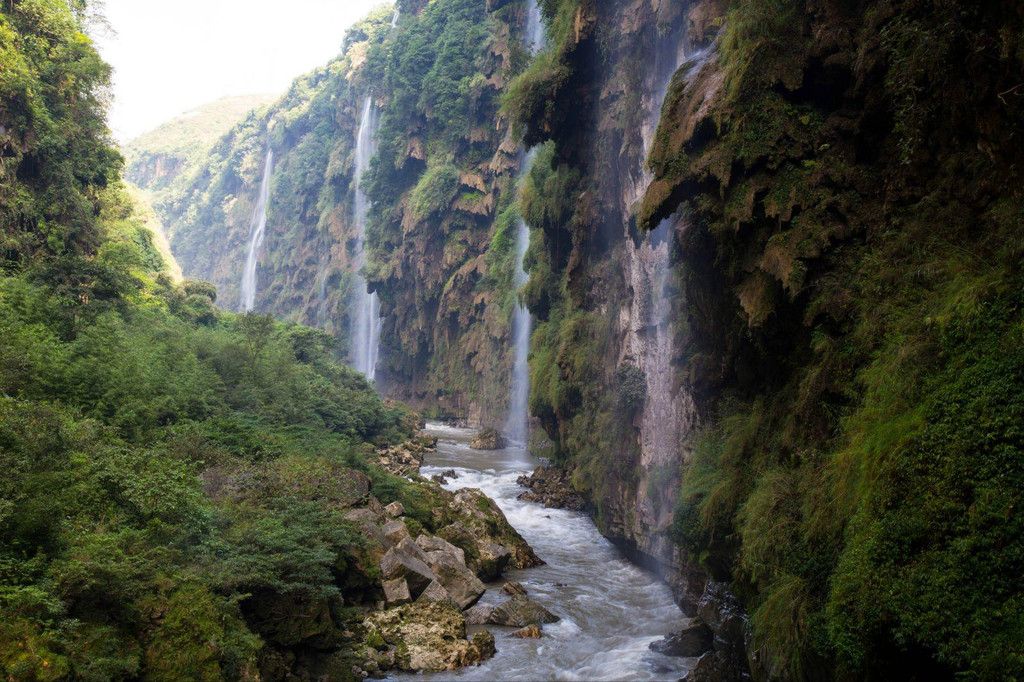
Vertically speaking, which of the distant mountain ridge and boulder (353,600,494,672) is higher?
the distant mountain ridge

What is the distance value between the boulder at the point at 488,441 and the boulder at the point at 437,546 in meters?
19.0

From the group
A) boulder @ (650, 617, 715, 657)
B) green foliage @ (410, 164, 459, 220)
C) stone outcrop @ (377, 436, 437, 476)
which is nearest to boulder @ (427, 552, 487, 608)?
boulder @ (650, 617, 715, 657)

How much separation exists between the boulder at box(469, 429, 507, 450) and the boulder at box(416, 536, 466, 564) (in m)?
19.0

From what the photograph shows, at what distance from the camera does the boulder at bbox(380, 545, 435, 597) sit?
12.0m

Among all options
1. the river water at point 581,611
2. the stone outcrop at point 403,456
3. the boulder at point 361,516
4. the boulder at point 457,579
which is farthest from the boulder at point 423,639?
the stone outcrop at point 403,456

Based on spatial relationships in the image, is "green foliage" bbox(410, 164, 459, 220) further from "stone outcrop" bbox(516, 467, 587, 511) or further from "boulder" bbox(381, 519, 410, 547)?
"boulder" bbox(381, 519, 410, 547)

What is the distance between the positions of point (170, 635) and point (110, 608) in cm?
73

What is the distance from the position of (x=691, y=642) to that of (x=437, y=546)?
5922mm

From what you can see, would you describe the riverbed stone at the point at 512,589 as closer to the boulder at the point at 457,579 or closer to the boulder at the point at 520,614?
the boulder at the point at 457,579

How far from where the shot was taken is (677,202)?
10.5 meters

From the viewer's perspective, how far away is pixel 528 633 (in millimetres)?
11609

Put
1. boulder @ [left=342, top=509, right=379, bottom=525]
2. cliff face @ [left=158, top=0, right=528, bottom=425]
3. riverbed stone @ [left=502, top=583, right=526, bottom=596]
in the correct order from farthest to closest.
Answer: cliff face @ [left=158, top=0, right=528, bottom=425] < riverbed stone @ [left=502, top=583, right=526, bottom=596] < boulder @ [left=342, top=509, right=379, bottom=525]

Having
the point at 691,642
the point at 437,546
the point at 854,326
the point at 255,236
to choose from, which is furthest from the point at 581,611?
the point at 255,236

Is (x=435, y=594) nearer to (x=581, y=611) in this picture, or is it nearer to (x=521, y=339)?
(x=581, y=611)
